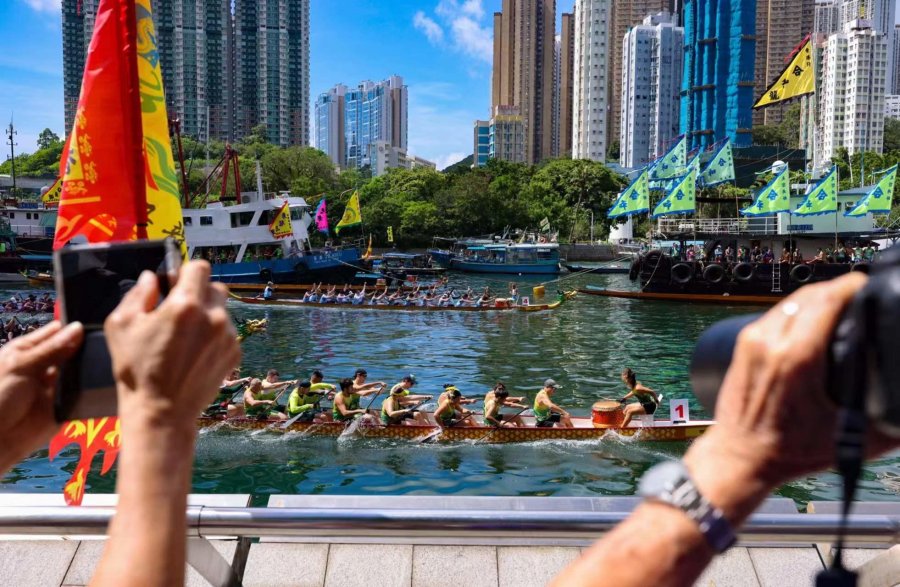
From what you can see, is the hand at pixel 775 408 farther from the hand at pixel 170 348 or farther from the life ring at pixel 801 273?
the life ring at pixel 801 273

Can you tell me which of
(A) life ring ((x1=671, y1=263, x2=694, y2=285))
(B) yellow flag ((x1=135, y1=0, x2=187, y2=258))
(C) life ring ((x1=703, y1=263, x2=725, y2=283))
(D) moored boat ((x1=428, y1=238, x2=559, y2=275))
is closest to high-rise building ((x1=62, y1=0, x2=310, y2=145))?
(D) moored boat ((x1=428, y1=238, x2=559, y2=275))

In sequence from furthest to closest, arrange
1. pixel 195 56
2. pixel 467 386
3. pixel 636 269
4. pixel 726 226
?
pixel 195 56, pixel 726 226, pixel 636 269, pixel 467 386

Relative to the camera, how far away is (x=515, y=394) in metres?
21.7

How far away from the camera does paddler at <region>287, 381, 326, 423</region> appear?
53.2 ft

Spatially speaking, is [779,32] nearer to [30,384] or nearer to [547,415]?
[547,415]

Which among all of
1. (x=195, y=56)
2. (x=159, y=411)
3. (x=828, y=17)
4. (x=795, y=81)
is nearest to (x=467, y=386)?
(x=159, y=411)

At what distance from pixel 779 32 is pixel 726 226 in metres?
124

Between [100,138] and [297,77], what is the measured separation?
14602 centimetres

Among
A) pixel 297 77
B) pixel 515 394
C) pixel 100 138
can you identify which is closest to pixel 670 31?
pixel 297 77

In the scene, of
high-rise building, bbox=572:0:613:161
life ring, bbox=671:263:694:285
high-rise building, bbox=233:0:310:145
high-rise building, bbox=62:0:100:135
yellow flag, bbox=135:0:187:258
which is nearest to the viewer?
yellow flag, bbox=135:0:187:258

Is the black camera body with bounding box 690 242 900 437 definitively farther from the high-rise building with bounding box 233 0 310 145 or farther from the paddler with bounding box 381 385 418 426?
the high-rise building with bounding box 233 0 310 145

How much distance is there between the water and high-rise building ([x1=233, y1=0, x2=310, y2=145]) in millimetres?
106631

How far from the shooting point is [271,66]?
139125mm

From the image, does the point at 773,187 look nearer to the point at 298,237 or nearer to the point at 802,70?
the point at 802,70
